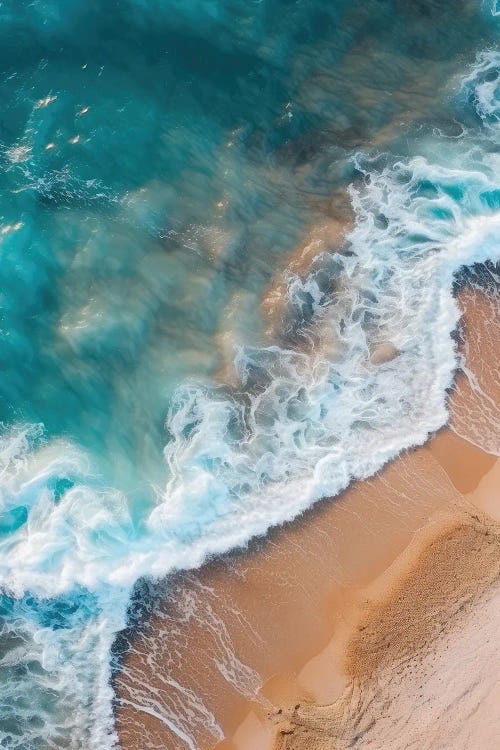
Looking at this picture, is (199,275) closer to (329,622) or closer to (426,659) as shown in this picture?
(329,622)

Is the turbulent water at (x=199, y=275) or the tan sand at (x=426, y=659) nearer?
the tan sand at (x=426, y=659)

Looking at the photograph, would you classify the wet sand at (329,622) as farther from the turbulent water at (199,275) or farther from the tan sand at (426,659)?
the turbulent water at (199,275)

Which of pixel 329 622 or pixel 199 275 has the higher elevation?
pixel 199 275

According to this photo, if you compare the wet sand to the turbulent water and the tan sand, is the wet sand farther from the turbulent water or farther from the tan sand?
the turbulent water

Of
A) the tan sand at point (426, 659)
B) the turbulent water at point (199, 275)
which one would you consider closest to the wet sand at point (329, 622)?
the tan sand at point (426, 659)

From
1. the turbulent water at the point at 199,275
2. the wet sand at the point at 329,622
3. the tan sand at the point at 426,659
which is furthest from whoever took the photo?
the turbulent water at the point at 199,275

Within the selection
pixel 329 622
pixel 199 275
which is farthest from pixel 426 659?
pixel 199 275

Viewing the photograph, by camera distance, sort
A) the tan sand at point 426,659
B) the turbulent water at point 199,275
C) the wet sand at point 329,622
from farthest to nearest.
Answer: the turbulent water at point 199,275, the wet sand at point 329,622, the tan sand at point 426,659

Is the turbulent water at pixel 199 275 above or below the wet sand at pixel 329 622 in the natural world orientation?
above
